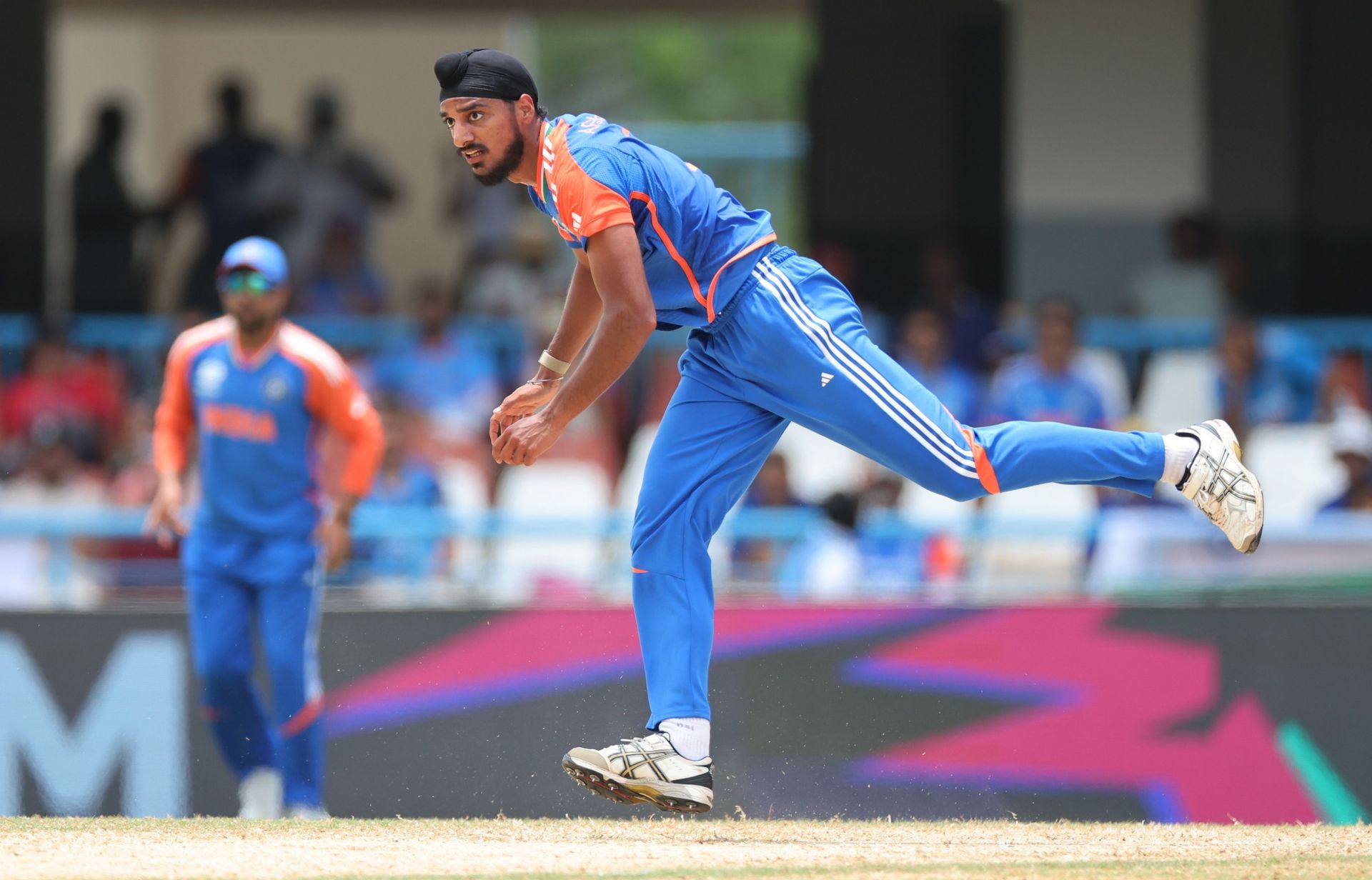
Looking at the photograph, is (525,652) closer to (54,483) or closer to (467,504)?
(467,504)

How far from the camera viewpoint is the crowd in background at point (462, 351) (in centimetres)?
1025

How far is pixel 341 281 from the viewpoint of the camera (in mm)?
13734

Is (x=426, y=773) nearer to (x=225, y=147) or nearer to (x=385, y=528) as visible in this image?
(x=385, y=528)

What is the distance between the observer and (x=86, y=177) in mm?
13789

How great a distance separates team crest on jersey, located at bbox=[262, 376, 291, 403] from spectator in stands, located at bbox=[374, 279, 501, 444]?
12.5ft

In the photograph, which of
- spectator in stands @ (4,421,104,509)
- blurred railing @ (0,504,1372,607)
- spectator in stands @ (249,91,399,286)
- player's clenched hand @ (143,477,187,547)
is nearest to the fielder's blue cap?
player's clenched hand @ (143,477,187,547)

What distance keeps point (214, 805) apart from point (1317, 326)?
8.04 meters

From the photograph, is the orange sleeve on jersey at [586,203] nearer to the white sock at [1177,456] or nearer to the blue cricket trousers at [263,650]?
the white sock at [1177,456]

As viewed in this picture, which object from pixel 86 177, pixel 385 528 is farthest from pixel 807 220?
pixel 385 528

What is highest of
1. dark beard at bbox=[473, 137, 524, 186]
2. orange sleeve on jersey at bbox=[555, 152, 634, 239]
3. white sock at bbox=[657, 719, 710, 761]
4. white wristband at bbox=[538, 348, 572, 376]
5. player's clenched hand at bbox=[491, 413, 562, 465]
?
dark beard at bbox=[473, 137, 524, 186]

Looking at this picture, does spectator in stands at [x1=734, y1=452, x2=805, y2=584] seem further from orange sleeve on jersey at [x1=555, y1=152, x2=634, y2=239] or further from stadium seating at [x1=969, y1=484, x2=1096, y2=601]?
orange sleeve on jersey at [x1=555, y1=152, x2=634, y2=239]

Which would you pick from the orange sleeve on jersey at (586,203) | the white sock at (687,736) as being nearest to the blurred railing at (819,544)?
the white sock at (687,736)

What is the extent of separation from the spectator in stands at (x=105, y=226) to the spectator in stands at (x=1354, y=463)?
8795mm

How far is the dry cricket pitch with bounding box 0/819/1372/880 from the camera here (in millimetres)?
4609
